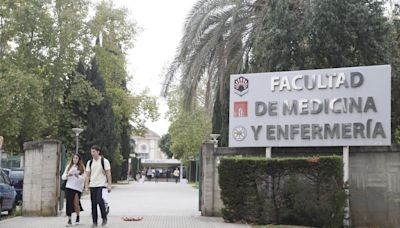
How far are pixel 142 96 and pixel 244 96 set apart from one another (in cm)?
3404

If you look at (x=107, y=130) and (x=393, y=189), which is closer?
(x=393, y=189)

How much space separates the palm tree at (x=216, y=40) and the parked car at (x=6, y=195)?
21.7ft

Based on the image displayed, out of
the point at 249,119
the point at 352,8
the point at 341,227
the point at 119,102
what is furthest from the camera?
the point at 119,102

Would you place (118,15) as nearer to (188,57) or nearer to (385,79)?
(188,57)

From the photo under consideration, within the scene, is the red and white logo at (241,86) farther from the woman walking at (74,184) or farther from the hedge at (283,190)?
the woman walking at (74,184)

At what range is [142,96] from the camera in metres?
48.2

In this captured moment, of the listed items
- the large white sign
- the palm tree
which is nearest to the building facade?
the palm tree

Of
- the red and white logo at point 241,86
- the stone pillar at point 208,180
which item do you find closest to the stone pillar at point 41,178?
the stone pillar at point 208,180

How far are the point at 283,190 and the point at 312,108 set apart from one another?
217 cm

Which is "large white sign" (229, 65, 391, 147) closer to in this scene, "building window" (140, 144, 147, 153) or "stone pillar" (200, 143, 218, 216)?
"stone pillar" (200, 143, 218, 216)

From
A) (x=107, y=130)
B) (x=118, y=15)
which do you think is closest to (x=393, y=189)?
(x=107, y=130)

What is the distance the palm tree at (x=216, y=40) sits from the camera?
19.4 meters

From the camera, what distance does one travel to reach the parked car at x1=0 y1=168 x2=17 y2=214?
1494 centimetres

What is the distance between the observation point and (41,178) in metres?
14.8
